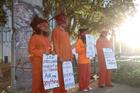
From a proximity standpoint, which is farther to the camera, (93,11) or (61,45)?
(93,11)

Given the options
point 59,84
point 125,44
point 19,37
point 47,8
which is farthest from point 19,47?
point 125,44

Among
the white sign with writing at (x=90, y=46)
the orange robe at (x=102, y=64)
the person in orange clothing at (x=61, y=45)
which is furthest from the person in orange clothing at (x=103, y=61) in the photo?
the person in orange clothing at (x=61, y=45)

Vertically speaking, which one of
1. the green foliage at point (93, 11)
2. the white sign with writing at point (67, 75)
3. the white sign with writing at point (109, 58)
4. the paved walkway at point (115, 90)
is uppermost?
the green foliage at point (93, 11)

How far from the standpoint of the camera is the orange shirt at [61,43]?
34.8 feet

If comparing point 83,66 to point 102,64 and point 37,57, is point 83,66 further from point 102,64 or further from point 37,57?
point 37,57

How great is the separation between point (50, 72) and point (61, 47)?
30.7 inches

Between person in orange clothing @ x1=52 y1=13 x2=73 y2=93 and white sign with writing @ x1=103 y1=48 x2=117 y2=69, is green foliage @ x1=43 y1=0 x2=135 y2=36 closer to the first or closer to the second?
white sign with writing @ x1=103 y1=48 x2=117 y2=69

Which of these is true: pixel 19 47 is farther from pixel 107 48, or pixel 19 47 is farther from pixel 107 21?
pixel 107 21

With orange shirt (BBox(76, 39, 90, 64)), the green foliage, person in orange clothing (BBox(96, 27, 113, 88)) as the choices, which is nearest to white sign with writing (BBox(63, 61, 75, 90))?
orange shirt (BBox(76, 39, 90, 64))

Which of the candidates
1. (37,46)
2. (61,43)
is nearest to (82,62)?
(61,43)

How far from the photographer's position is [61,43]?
35.0 ft

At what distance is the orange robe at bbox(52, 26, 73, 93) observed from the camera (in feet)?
34.8

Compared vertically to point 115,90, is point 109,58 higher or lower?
higher

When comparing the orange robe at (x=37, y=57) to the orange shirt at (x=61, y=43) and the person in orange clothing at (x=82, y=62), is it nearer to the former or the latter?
the orange shirt at (x=61, y=43)
